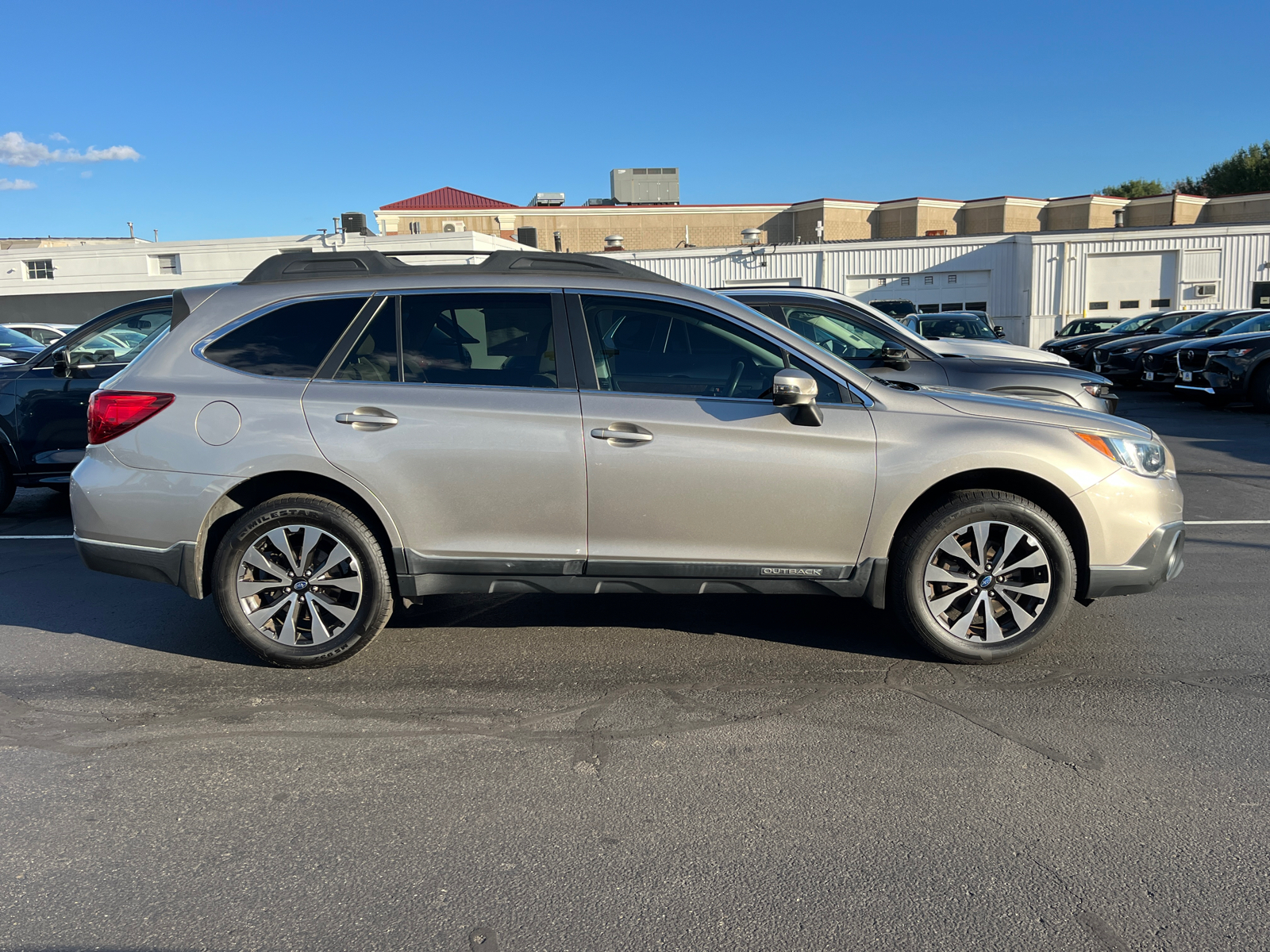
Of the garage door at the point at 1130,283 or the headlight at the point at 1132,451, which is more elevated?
the garage door at the point at 1130,283

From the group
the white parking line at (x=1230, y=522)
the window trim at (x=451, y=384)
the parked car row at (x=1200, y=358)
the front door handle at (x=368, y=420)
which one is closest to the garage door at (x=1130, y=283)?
the parked car row at (x=1200, y=358)

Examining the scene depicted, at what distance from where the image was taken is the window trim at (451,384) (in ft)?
14.3

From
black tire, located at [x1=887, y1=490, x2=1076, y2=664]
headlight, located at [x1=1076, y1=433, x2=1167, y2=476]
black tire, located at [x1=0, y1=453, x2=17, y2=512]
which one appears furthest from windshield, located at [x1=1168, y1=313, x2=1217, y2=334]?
black tire, located at [x1=0, y1=453, x2=17, y2=512]

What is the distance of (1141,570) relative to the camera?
4.36 meters

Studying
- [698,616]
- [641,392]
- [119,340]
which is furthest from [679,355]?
[119,340]

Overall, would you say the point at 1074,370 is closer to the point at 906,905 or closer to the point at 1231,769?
the point at 1231,769

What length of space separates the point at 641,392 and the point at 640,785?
1.80 metres

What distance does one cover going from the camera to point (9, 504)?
9000 millimetres

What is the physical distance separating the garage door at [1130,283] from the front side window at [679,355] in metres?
33.5

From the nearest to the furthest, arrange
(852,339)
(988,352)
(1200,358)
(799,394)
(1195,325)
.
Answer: (799,394) → (852,339) → (988,352) → (1200,358) → (1195,325)

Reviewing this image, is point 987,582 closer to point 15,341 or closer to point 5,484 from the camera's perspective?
point 5,484

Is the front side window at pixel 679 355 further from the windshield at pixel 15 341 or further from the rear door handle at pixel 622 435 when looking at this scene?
the windshield at pixel 15 341

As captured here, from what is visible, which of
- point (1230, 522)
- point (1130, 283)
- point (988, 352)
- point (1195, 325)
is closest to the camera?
point (1230, 522)

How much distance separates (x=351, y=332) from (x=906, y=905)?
337 cm
